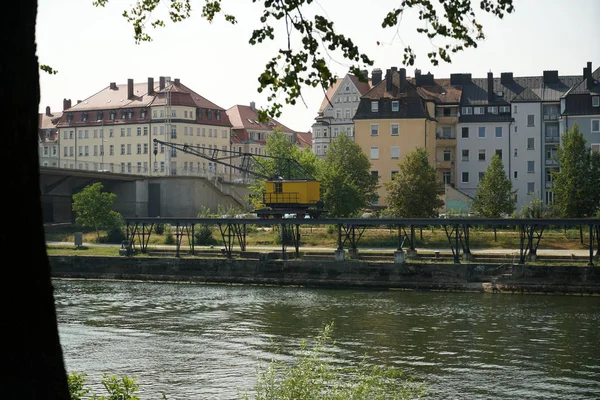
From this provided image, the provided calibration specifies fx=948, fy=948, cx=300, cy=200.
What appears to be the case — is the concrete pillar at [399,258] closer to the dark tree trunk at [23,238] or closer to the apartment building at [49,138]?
the dark tree trunk at [23,238]

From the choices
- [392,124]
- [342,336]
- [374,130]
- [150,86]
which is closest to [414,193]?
[392,124]

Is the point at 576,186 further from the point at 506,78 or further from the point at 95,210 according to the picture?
the point at 95,210

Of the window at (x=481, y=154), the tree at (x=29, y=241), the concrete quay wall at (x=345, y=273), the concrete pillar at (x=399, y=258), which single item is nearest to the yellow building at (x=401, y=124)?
the window at (x=481, y=154)

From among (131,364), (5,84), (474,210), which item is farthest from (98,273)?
(5,84)

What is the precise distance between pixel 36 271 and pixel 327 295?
38.6m

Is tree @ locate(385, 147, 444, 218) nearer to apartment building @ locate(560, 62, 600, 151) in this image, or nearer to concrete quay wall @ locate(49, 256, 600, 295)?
apartment building @ locate(560, 62, 600, 151)

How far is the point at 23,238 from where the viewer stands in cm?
588

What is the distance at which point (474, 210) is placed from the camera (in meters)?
77.2

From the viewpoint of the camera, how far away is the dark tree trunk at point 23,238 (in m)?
5.69

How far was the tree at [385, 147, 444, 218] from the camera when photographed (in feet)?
229

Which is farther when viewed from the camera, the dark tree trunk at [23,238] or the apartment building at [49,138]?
the apartment building at [49,138]

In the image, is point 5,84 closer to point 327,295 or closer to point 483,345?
point 483,345

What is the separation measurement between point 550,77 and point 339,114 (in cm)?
3352

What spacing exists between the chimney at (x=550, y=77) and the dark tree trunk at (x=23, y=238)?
91.6 meters
